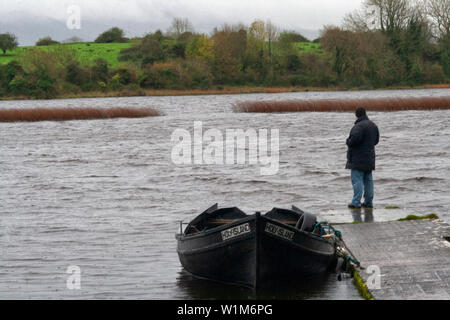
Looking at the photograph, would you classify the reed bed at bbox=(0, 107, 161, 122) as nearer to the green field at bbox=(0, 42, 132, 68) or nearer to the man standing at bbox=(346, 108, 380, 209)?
the man standing at bbox=(346, 108, 380, 209)

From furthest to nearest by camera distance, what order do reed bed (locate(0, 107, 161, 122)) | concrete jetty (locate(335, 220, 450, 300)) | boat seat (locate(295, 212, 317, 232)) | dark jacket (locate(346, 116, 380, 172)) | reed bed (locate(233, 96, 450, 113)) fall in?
reed bed (locate(0, 107, 161, 122)) → reed bed (locate(233, 96, 450, 113)) → dark jacket (locate(346, 116, 380, 172)) → boat seat (locate(295, 212, 317, 232)) → concrete jetty (locate(335, 220, 450, 300))

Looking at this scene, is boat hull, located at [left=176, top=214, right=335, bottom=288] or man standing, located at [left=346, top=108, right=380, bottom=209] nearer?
boat hull, located at [left=176, top=214, right=335, bottom=288]

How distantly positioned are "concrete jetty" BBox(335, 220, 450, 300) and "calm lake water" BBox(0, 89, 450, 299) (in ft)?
2.01

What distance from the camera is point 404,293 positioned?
9.03m

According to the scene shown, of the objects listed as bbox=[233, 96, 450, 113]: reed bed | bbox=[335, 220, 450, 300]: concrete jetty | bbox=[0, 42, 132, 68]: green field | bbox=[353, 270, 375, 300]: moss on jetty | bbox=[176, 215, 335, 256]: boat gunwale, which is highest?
bbox=[0, 42, 132, 68]: green field

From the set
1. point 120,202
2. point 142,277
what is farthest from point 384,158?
point 142,277

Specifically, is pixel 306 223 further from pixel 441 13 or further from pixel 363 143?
pixel 441 13

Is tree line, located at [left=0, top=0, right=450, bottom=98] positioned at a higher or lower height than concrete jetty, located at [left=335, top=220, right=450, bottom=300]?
higher

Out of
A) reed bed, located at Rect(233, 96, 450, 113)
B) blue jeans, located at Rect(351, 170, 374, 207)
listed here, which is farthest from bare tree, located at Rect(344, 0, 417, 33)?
blue jeans, located at Rect(351, 170, 374, 207)

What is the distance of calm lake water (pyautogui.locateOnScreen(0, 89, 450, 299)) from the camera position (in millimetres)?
11602

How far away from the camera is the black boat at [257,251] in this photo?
1020 cm

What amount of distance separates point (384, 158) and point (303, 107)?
23.0 meters

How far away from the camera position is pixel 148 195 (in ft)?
69.7
